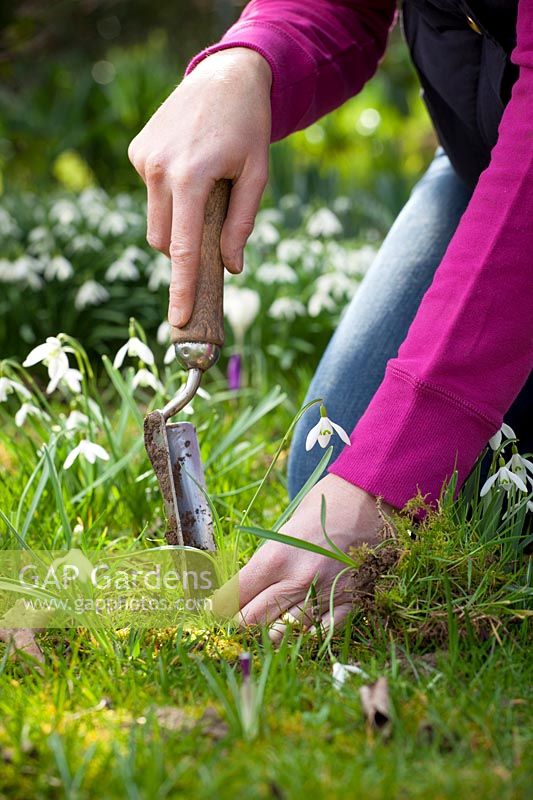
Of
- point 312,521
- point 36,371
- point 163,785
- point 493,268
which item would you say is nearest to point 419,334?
point 493,268

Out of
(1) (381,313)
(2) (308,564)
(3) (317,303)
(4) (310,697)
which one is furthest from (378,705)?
(3) (317,303)

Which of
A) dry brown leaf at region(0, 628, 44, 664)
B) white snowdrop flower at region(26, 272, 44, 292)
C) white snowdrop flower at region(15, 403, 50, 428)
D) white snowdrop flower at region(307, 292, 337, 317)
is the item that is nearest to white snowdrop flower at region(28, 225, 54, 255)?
white snowdrop flower at region(26, 272, 44, 292)

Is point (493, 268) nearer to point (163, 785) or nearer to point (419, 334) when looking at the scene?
point (419, 334)

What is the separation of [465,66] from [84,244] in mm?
2044

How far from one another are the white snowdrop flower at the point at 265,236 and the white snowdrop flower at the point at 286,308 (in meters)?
0.48

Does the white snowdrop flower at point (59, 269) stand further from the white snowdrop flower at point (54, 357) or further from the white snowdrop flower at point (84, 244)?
the white snowdrop flower at point (54, 357)

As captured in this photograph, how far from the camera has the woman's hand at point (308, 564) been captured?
129 centimetres

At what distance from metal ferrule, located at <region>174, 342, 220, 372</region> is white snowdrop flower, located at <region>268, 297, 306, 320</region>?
1.46m

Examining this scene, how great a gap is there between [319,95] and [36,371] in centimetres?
170

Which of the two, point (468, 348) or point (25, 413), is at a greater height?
point (468, 348)

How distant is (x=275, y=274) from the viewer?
3086mm

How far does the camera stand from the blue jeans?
196cm

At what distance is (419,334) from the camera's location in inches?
52.9

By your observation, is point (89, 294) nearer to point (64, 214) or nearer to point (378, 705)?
point (64, 214)
